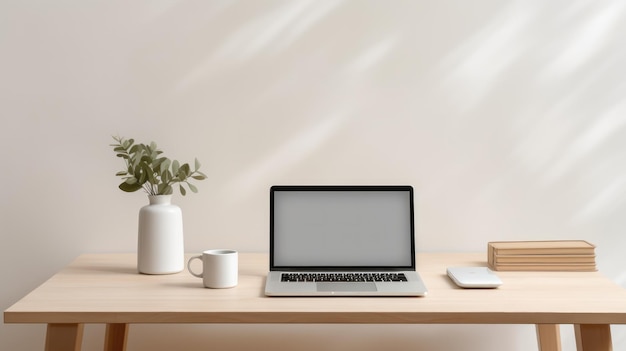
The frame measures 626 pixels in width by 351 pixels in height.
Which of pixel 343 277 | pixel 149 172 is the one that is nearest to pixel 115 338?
pixel 149 172

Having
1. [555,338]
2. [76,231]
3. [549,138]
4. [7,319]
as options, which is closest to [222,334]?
[76,231]

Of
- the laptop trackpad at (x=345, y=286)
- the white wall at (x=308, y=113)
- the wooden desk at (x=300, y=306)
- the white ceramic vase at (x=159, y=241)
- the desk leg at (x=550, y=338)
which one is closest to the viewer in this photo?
the wooden desk at (x=300, y=306)

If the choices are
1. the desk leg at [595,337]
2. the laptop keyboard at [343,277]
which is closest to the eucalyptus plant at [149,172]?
the laptop keyboard at [343,277]

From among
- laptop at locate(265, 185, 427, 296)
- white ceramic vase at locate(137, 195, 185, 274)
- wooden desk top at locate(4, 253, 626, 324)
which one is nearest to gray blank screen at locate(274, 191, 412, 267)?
laptop at locate(265, 185, 427, 296)

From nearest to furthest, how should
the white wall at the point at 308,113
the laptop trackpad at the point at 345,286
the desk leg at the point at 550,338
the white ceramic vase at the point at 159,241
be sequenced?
1. the laptop trackpad at the point at 345,286
2. the white ceramic vase at the point at 159,241
3. the desk leg at the point at 550,338
4. the white wall at the point at 308,113

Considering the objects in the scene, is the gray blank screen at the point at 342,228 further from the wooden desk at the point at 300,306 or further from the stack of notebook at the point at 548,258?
the stack of notebook at the point at 548,258

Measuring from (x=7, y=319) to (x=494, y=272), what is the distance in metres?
1.08

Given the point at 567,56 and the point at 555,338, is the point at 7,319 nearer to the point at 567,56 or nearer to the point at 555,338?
the point at 555,338

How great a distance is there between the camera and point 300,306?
135 cm

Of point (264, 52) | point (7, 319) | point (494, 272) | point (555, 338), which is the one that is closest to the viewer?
point (7, 319)

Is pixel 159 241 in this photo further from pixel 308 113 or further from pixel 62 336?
pixel 308 113

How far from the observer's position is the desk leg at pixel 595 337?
1321 mm

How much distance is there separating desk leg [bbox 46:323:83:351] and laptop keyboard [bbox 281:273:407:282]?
454 millimetres

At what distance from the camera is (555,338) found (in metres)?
1.80
